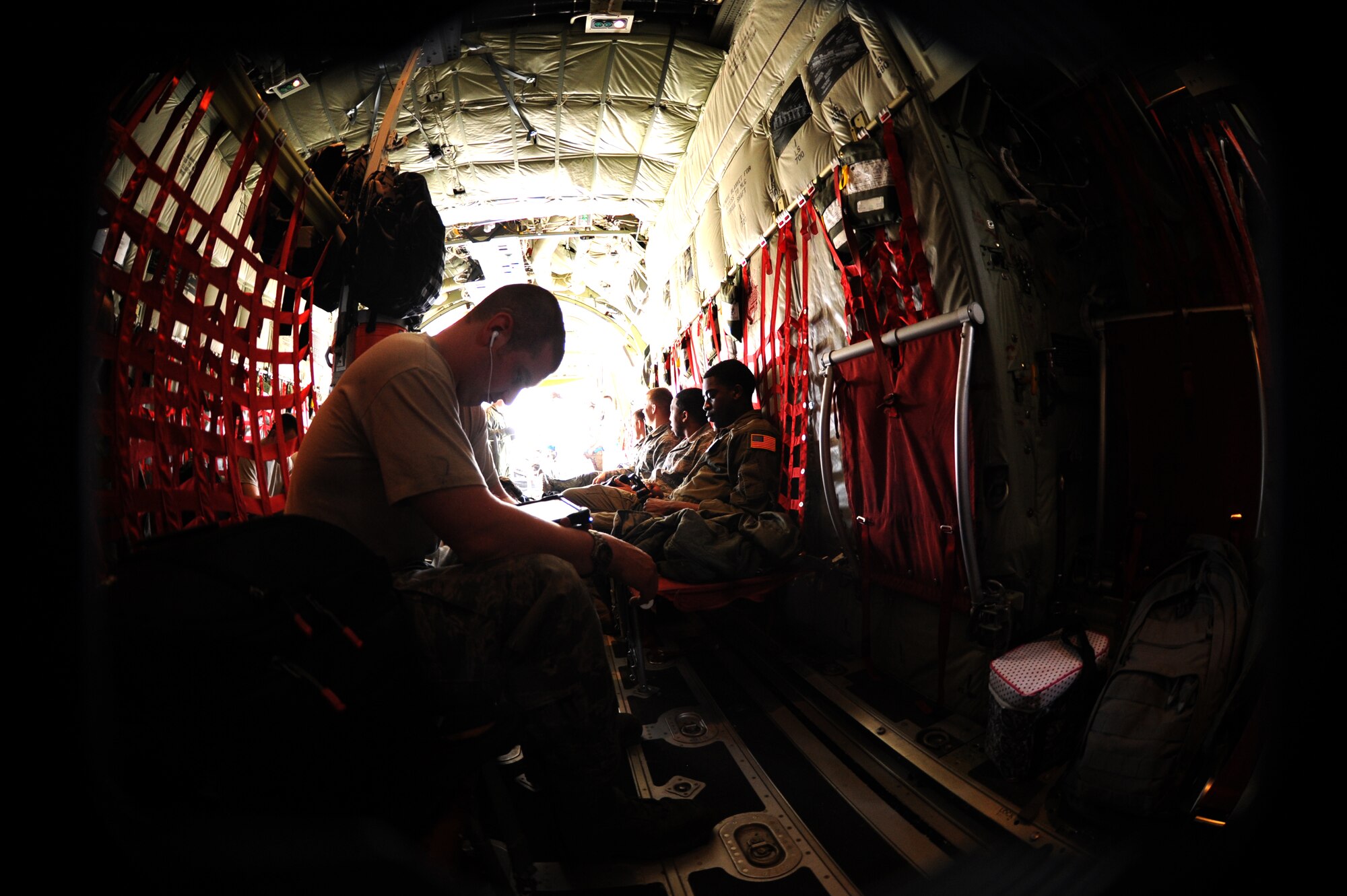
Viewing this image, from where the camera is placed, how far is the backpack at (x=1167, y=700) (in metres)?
1.26

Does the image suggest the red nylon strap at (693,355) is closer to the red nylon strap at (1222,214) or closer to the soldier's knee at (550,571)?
the red nylon strap at (1222,214)

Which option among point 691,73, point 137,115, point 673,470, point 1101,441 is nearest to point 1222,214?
point 1101,441

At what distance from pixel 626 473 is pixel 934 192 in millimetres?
4326

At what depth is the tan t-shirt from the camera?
128 centimetres

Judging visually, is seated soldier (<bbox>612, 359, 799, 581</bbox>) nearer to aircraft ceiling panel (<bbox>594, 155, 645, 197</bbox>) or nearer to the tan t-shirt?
the tan t-shirt

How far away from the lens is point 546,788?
1.36 m

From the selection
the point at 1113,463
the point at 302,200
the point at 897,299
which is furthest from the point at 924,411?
the point at 302,200

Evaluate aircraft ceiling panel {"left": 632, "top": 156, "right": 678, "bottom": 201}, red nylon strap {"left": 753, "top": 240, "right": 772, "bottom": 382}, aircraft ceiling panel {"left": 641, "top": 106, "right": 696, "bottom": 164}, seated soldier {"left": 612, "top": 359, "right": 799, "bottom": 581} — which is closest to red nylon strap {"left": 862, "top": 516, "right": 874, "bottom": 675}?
seated soldier {"left": 612, "top": 359, "right": 799, "bottom": 581}

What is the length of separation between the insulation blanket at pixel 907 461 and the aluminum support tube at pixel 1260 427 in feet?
2.83

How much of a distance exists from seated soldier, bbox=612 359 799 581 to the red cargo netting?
6.28 ft

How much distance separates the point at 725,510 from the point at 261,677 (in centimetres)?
236

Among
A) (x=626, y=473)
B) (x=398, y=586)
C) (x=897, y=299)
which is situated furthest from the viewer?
(x=626, y=473)

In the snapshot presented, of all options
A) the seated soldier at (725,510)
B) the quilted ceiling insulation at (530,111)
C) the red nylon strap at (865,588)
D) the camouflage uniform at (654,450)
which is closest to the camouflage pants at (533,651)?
the seated soldier at (725,510)

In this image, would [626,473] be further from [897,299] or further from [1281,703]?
[1281,703]
